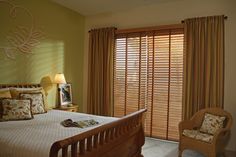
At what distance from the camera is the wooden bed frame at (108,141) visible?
1794 mm

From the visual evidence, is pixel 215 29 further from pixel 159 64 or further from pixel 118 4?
pixel 118 4

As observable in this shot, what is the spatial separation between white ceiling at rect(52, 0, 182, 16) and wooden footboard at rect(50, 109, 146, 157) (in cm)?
239

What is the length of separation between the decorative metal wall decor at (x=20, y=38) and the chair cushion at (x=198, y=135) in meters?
3.06

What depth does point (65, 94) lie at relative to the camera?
4.88 m

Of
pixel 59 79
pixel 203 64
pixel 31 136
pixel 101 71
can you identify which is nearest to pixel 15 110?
pixel 31 136

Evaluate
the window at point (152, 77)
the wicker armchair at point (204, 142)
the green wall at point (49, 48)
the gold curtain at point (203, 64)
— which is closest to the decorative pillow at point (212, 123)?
the wicker armchair at point (204, 142)

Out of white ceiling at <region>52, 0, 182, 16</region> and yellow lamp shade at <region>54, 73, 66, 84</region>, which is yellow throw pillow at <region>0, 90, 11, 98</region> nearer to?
yellow lamp shade at <region>54, 73, 66, 84</region>

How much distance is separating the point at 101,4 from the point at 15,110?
2700 millimetres

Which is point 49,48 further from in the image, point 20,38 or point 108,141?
point 108,141

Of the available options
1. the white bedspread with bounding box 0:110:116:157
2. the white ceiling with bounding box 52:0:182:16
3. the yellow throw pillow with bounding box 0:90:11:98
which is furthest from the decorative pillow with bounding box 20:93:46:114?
the white ceiling with bounding box 52:0:182:16

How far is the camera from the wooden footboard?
180cm

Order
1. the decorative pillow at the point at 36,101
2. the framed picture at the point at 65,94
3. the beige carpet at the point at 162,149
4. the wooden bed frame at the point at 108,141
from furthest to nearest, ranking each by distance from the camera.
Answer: the framed picture at the point at 65,94
the beige carpet at the point at 162,149
the decorative pillow at the point at 36,101
the wooden bed frame at the point at 108,141

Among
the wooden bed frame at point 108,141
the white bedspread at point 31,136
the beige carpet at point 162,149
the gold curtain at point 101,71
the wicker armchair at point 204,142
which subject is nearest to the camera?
the wooden bed frame at point 108,141

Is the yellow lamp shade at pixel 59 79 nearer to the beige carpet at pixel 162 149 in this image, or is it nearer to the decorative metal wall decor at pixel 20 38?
the decorative metal wall decor at pixel 20 38
